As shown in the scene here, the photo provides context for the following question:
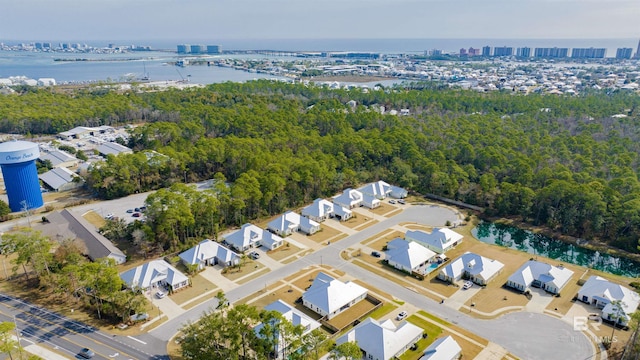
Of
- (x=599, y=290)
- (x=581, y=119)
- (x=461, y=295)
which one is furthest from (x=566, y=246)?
(x=581, y=119)

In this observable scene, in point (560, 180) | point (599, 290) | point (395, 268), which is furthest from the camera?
point (560, 180)

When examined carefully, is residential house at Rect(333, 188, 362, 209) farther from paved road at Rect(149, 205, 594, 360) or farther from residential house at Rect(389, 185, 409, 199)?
paved road at Rect(149, 205, 594, 360)

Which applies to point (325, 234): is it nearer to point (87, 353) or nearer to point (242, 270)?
point (242, 270)

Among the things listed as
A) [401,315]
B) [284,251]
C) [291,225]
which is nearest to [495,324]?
[401,315]

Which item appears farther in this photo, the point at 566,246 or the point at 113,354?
the point at 566,246

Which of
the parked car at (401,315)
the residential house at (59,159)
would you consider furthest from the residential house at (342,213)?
the residential house at (59,159)

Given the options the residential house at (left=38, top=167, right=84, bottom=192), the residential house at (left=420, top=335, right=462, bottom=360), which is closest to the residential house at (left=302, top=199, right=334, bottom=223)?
the residential house at (left=420, top=335, right=462, bottom=360)

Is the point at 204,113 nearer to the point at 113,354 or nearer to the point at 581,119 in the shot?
the point at 113,354
